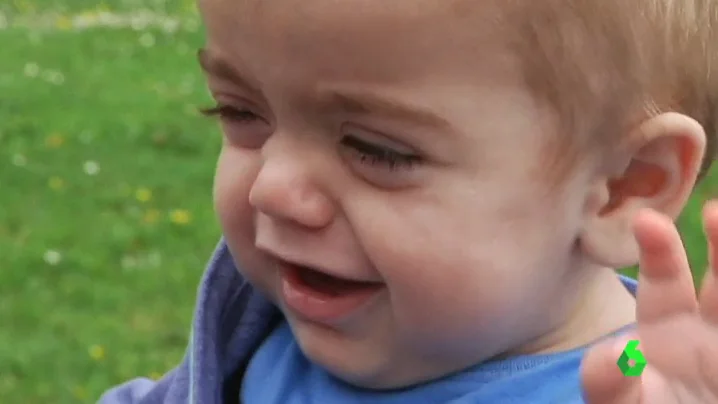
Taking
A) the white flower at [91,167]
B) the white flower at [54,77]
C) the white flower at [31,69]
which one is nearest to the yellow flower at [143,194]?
the white flower at [91,167]

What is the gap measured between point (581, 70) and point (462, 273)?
0.81ft

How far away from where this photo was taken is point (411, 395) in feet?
4.86

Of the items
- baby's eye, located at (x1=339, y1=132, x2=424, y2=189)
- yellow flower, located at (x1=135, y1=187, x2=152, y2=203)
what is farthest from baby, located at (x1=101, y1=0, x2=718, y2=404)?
yellow flower, located at (x1=135, y1=187, x2=152, y2=203)

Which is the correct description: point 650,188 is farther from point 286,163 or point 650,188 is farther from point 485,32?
point 286,163

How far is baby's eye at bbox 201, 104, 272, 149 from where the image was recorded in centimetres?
139

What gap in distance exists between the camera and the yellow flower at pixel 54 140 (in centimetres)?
551

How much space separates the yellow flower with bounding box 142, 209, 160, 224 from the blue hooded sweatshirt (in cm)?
279

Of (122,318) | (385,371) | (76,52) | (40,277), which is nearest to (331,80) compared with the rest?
(385,371)

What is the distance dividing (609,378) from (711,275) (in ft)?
0.40

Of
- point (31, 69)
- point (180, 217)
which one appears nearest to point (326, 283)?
point (180, 217)

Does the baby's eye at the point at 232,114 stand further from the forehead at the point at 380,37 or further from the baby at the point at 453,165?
the forehead at the point at 380,37

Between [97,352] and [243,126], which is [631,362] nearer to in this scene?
[243,126]

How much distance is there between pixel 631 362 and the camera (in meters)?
1.04

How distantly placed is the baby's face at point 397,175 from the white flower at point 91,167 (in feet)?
12.7
